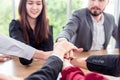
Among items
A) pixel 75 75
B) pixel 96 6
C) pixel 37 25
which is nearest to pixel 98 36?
pixel 96 6

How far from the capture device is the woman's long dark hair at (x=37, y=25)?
85.4 inches

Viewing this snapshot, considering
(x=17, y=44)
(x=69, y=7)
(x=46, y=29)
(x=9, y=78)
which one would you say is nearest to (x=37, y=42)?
(x=46, y=29)

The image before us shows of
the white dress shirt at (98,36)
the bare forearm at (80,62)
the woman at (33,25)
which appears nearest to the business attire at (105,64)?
the bare forearm at (80,62)

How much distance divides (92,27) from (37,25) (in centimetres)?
65

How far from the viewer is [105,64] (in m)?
1.49

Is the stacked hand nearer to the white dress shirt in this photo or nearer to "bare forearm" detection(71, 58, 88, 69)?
"bare forearm" detection(71, 58, 88, 69)

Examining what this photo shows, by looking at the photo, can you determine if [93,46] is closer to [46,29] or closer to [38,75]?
[46,29]

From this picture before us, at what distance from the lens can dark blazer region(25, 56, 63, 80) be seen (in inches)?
39.2

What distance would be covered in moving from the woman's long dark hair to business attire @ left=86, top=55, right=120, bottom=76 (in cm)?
78

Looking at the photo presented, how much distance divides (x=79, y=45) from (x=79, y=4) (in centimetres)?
136

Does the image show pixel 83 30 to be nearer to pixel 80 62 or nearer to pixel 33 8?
pixel 33 8

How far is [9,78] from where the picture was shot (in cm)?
101

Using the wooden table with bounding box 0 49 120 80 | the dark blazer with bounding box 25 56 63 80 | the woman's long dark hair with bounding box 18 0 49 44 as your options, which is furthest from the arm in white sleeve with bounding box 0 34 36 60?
the dark blazer with bounding box 25 56 63 80

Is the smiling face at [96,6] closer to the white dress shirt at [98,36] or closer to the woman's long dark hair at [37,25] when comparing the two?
the white dress shirt at [98,36]
